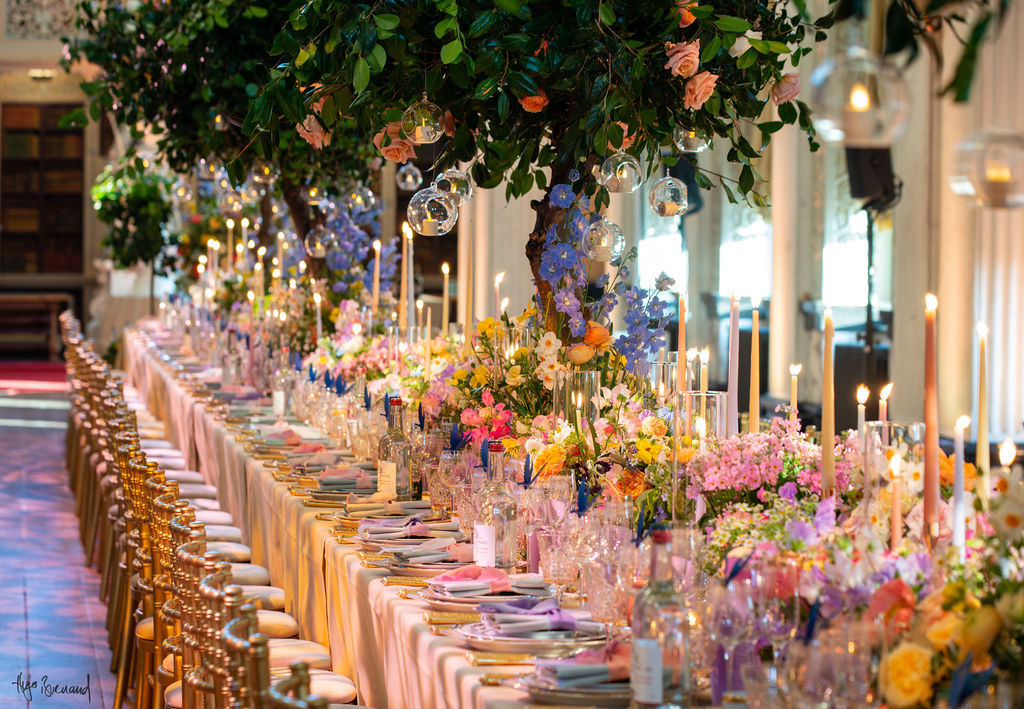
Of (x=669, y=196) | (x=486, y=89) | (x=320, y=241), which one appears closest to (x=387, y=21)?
(x=486, y=89)

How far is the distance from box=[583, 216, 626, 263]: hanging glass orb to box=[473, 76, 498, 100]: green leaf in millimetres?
509

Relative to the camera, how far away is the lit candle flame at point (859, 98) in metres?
1.34

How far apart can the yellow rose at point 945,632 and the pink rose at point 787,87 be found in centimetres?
186

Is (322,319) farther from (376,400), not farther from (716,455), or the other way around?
(716,455)

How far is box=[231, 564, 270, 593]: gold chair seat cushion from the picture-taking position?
13.4 ft

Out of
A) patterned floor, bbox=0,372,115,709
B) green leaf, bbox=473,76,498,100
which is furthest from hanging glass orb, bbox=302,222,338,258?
green leaf, bbox=473,76,498,100

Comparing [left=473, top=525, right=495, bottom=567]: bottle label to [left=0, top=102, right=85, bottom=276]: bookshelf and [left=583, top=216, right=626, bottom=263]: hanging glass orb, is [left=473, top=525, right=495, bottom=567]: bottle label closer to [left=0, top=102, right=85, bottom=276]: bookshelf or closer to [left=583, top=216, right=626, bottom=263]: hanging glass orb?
[left=583, top=216, right=626, bottom=263]: hanging glass orb

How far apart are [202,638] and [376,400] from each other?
6.63 feet

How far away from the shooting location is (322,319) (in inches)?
259

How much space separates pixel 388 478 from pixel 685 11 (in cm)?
147

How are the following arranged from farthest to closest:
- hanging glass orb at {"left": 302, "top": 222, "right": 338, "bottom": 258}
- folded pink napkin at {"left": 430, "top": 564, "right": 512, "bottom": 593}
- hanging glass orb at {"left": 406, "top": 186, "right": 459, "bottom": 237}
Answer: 1. hanging glass orb at {"left": 302, "top": 222, "right": 338, "bottom": 258}
2. hanging glass orb at {"left": 406, "top": 186, "right": 459, "bottom": 237}
3. folded pink napkin at {"left": 430, "top": 564, "right": 512, "bottom": 593}

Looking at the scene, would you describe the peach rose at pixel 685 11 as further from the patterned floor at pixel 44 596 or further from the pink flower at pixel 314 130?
the patterned floor at pixel 44 596

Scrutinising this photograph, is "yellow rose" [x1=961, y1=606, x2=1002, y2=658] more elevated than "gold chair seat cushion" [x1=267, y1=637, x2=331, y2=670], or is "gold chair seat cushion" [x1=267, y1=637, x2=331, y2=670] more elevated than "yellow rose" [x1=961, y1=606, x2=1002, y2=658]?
"yellow rose" [x1=961, y1=606, x2=1002, y2=658]

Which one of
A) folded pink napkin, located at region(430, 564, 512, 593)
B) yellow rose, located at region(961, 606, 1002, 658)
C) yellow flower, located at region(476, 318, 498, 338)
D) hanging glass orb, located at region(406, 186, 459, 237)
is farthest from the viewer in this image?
yellow flower, located at region(476, 318, 498, 338)
